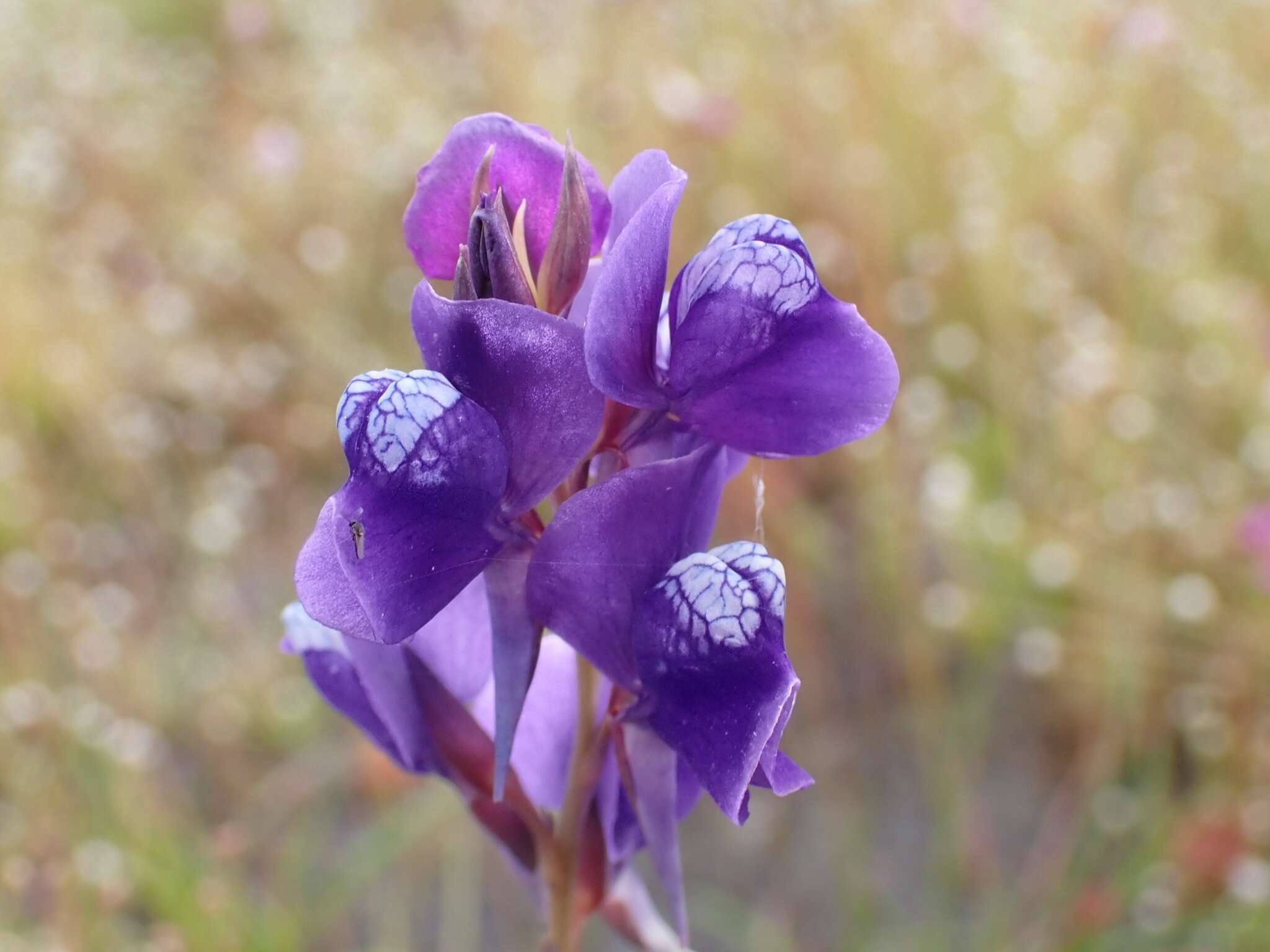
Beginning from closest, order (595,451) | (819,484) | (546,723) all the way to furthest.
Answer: (595,451)
(546,723)
(819,484)

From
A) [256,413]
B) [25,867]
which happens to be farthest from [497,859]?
[256,413]

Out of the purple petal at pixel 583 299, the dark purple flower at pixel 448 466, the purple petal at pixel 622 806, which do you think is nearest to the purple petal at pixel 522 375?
the dark purple flower at pixel 448 466

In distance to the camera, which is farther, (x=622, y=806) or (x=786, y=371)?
(x=622, y=806)

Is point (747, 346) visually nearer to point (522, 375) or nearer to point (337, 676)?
point (522, 375)

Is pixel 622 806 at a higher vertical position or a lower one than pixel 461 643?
lower

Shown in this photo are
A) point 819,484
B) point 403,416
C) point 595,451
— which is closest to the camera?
point 403,416

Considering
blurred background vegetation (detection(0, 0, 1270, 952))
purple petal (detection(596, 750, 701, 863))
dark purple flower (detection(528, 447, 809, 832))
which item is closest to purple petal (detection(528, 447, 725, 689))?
dark purple flower (detection(528, 447, 809, 832))

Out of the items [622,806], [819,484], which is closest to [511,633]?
[622,806]

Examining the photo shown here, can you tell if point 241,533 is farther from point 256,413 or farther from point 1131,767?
point 1131,767
